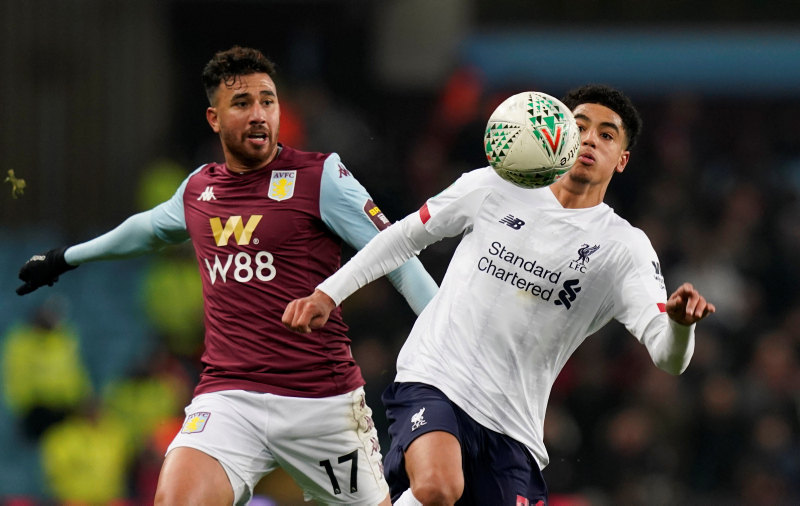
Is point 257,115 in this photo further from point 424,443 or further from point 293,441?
point 424,443

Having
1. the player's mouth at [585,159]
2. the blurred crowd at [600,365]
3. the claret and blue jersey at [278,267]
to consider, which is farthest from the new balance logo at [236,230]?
the blurred crowd at [600,365]

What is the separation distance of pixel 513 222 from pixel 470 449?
102 cm

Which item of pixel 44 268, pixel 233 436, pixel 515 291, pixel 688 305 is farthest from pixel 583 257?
pixel 44 268

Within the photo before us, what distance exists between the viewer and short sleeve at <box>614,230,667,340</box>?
4914 mm

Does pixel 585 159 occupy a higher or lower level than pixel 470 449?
higher

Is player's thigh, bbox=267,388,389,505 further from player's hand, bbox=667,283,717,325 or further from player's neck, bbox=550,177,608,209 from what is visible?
player's hand, bbox=667,283,717,325

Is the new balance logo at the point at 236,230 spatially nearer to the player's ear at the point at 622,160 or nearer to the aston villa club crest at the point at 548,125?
the aston villa club crest at the point at 548,125

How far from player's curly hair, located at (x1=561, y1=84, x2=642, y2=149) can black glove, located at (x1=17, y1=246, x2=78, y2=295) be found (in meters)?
2.74

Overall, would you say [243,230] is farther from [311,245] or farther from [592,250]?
[592,250]

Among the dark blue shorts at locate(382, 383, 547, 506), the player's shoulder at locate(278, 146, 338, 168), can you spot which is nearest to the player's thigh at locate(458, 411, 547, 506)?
the dark blue shorts at locate(382, 383, 547, 506)

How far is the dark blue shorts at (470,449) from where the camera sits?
4992mm

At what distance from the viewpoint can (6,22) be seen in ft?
45.1

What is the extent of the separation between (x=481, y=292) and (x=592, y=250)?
1.73 ft

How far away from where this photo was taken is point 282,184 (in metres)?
5.50
